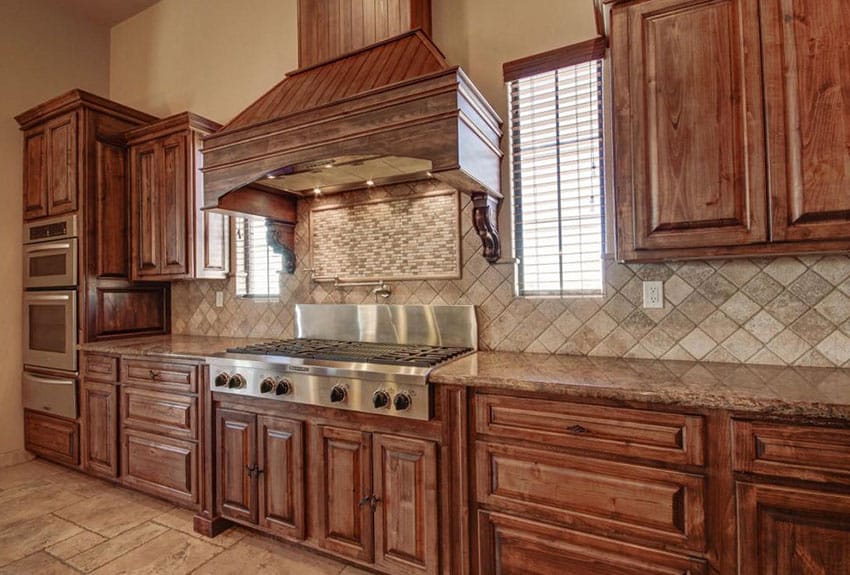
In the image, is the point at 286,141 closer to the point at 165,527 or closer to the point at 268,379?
the point at 268,379

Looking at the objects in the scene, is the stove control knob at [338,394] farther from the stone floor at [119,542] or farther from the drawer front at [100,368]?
the drawer front at [100,368]

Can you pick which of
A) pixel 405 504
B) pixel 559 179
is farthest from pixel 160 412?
pixel 559 179

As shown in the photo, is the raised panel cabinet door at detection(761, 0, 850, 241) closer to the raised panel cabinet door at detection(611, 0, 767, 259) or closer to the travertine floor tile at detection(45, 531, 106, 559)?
the raised panel cabinet door at detection(611, 0, 767, 259)

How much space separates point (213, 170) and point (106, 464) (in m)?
2.11

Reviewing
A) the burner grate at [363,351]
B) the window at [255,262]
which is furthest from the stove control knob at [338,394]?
the window at [255,262]

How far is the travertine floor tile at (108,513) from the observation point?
239cm

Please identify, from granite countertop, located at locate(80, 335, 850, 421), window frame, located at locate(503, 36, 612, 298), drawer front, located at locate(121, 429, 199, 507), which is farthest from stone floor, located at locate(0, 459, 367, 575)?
window frame, located at locate(503, 36, 612, 298)

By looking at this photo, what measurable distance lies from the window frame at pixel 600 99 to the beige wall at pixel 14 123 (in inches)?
155

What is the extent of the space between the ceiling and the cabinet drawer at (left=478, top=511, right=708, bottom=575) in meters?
4.90

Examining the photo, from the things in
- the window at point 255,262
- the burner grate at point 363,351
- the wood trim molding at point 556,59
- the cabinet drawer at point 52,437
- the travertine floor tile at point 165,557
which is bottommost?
the travertine floor tile at point 165,557

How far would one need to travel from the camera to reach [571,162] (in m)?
2.14

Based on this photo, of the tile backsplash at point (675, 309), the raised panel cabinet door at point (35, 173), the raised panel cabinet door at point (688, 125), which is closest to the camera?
the raised panel cabinet door at point (688, 125)

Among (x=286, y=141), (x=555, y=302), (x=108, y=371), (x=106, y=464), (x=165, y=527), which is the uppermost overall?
(x=286, y=141)

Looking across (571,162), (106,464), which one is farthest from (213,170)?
(106,464)
